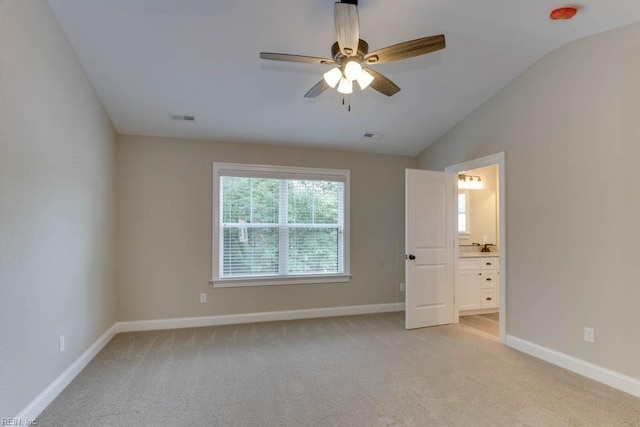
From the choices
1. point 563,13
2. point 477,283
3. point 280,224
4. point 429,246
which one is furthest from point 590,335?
point 280,224

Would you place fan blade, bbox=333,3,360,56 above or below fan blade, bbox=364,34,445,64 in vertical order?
above

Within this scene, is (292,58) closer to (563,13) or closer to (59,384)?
(563,13)

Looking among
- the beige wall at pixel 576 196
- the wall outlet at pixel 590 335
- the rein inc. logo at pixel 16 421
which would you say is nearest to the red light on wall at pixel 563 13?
the beige wall at pixel 576 196

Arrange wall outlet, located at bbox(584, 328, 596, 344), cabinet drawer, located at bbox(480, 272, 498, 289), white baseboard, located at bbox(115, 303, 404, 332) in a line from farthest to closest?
cabinet drawer, located at bbox(480, 272, 498, 289), white baseboard, located at bbox(115, 303, 404, 332), wall outlet, located at bbox(584, 328, 596, 344)

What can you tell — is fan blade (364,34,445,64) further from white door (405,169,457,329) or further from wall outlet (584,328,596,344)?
wall outlet (584,328,596,344)

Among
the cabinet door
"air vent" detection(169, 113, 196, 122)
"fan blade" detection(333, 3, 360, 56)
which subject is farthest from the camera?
the cabinet door

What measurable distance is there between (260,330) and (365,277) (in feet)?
5.85

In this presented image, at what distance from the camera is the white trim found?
225 cm

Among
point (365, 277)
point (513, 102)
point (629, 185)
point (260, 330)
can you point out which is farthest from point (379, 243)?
point (629, 185)

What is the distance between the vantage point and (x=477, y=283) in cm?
500

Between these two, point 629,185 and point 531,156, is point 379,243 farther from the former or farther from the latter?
A: point 629,185

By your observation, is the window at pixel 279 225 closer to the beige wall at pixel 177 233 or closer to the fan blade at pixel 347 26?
the beige wall at pixel 177 233

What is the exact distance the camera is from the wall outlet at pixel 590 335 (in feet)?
9.64

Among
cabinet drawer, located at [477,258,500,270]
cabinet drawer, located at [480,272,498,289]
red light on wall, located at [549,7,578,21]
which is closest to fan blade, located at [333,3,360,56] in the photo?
red light on wall, located at [549,7,578,21]
